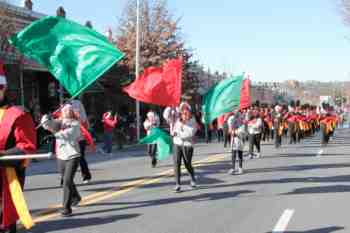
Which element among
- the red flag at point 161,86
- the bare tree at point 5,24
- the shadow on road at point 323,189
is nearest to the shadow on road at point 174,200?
the shadow on road at point 323,189

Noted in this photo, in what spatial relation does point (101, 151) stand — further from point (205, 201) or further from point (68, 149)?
point (68, 149)

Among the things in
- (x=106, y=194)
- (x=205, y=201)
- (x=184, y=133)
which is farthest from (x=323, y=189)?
(x=106, y=194)

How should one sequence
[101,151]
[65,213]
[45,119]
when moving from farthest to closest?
[101,151], [65,213], [45,119]

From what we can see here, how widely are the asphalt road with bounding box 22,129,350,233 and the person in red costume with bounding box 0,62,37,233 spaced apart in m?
2.10

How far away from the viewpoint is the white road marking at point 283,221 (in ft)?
25.8

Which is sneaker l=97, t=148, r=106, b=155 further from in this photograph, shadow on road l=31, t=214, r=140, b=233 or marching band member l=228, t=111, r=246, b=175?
shadow on road l=31, t=214, r=140, b=233

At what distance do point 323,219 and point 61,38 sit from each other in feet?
16.1

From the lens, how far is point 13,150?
18.2 feet

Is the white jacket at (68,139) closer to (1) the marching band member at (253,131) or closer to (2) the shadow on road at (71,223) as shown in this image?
(2) the shadow on road at (71,223)

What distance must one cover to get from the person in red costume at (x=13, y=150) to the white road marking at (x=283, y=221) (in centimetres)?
360

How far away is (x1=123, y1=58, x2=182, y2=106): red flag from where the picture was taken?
40.3 feet

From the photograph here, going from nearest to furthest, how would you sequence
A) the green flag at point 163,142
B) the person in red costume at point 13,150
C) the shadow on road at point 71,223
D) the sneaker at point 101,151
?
the person in red costume at point 13,150
the shadow on road at point 71,223
the green flag at point 163,142
the sneaker at point 101,151

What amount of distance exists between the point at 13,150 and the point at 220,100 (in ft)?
28.1

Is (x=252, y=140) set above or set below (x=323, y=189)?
above
